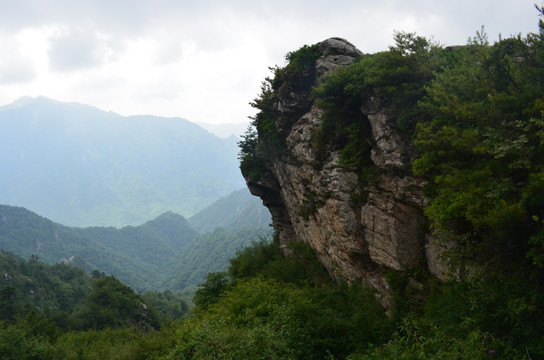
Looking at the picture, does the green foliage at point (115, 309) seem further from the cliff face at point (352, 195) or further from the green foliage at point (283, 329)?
the green foliage at point (283, 329)

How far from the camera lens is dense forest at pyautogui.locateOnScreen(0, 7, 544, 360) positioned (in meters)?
7.20

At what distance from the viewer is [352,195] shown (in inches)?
556

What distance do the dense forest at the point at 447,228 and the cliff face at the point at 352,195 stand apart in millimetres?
619

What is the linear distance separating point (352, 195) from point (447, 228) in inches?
229

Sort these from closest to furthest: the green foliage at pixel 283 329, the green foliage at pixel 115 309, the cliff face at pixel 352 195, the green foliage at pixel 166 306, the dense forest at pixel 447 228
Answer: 1. the dense forest at pixel 447 228
2. the green foliage at pixel 283 329
3. the cliff face at pixel 352 195
4. the green foliage at pixel 115 309
5. the green foliage at pixel 166 306

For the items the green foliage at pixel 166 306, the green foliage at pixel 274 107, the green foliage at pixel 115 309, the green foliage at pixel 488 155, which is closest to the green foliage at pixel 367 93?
the green foliage at pixel 488 155

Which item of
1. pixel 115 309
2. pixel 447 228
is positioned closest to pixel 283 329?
pixel 447 228

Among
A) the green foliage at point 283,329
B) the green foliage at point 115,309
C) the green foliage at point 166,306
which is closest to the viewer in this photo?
the green foliage at point 283,329

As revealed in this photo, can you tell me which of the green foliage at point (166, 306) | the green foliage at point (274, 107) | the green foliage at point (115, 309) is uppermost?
the green foliage at point (274, 107)

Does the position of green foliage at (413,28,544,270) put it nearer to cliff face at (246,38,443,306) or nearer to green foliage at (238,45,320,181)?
cliff face at (246,38,443,306)

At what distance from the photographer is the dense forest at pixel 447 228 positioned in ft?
23.6

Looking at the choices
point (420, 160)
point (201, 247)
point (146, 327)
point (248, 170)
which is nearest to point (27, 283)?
point (146, 327)

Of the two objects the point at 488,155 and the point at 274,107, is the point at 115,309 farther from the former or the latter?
the point at 488,155

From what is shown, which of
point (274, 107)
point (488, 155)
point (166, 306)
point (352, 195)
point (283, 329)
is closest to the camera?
point (488, 155)
